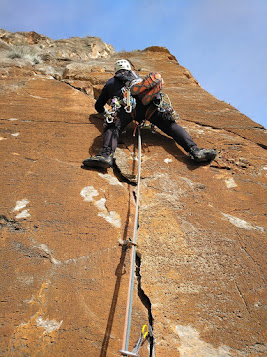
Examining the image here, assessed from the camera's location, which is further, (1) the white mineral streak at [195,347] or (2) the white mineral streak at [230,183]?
(2) the white mineral streak at [230,183]

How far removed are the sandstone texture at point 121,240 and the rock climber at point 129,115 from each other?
172mm

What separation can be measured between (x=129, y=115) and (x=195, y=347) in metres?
2.76

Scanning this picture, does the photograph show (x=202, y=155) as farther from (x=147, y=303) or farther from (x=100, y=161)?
(x=147, y=303)

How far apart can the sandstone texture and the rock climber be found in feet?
→ 0.57

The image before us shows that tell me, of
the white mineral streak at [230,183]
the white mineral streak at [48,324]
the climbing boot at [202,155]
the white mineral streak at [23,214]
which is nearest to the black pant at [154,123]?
the climbing boot at [202,155]

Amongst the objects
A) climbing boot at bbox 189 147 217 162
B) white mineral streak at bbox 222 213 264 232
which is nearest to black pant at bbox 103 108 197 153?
climbing boot at bbox 189 147 217 162

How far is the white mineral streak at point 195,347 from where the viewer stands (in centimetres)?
176

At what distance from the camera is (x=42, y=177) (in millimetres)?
2756

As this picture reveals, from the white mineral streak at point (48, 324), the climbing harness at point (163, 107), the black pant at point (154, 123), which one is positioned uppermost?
the climbing harness at point (163, 107)

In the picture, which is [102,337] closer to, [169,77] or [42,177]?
[42,177]

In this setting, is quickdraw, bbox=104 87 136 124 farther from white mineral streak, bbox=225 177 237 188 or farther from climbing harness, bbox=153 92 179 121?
white mineral streak, bbox=225 177 237 188

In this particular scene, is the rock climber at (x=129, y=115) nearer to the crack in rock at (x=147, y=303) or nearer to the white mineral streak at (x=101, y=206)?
the white mineral streak at (x=101, y=206)

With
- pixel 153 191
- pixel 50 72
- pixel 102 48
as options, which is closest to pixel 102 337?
pixel 153 191

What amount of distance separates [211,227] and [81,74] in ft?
17.3
